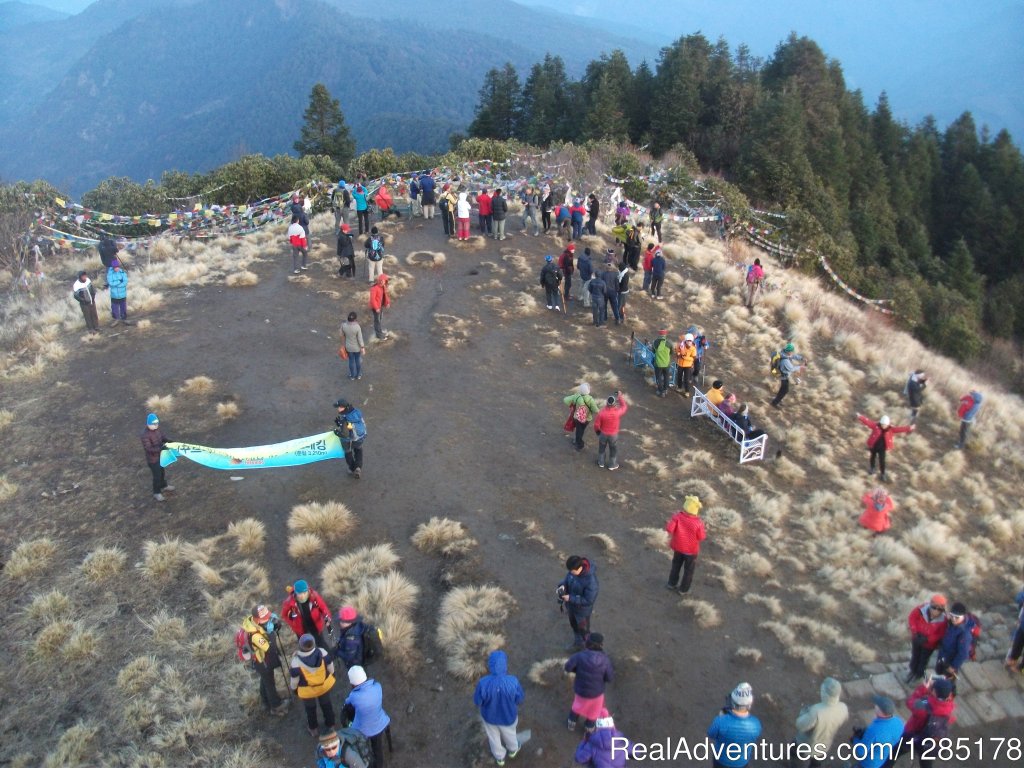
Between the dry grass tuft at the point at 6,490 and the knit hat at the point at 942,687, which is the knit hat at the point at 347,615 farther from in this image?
the dry grass tuft at the point at 6,490

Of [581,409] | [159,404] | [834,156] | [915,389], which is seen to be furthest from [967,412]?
[834,156]

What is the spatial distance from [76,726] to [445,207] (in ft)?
63.9

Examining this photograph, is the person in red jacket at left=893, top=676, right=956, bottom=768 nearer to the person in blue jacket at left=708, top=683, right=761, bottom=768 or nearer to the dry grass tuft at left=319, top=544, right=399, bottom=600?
the person in blue jacket at left=708, top=683, right=761, bottom=768

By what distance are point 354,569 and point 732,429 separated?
8.87 meters

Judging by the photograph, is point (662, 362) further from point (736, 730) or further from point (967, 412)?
point (736, 730)

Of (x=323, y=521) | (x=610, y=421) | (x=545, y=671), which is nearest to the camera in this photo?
(x=545, y=671)

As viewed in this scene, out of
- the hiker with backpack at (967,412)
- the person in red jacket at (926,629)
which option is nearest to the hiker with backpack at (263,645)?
the person in red jacket at (926,629)

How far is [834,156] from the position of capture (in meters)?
49.2

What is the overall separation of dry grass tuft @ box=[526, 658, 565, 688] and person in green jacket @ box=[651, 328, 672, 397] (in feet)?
29.6

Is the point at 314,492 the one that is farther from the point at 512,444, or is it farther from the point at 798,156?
the point at 798,156

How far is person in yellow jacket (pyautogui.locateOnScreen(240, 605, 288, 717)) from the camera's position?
8.02 m

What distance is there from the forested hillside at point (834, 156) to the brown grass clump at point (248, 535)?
3039 cm

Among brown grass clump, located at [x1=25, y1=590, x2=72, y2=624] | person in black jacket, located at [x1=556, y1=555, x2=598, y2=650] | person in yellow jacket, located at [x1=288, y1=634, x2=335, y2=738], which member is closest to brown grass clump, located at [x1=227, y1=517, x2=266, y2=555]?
brown grass clump, located at [x1=25, y1=590, x2=72, y2=624]

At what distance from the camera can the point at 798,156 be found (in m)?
42.5
